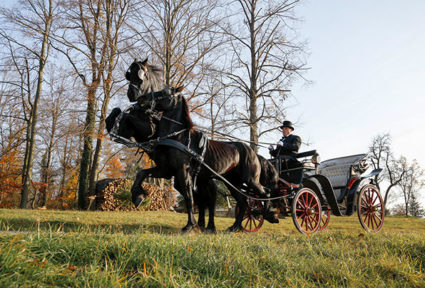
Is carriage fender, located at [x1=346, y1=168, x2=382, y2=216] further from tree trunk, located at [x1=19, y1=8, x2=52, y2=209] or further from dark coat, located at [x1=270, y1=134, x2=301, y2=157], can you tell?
tree trunk, located at [x1=19, y1=8, x2=52, y2=209]

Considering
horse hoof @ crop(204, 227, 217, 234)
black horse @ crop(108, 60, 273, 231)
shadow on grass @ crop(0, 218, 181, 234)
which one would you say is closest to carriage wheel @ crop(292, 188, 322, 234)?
black horse @ crop(108, 60, 273, 231)

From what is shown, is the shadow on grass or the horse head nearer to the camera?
the shadow on grass

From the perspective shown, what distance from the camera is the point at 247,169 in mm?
6938

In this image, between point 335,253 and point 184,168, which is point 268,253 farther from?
point 184,168

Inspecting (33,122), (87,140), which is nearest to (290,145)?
(87,140)

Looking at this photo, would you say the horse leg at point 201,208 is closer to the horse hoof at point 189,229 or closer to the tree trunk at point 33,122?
the horse hoof at point 189,229

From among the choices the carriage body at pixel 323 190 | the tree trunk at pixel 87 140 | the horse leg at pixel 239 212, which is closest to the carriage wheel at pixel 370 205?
the carriage body at pixel 323 190

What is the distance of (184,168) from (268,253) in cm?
266

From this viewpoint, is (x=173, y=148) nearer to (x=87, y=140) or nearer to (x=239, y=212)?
(x=239, y=212)

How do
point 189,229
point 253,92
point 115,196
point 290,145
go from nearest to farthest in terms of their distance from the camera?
point 189,229
point 290,145
point 115,196
point 253,92

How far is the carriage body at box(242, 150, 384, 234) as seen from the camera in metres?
7.36

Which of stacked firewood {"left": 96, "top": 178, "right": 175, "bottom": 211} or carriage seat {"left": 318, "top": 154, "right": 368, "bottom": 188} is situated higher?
carriage seat {"left": 318, "top": 154, "right": 368, "bottom": 188}

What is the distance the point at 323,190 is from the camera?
7875 millimetres

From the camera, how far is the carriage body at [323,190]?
7363 millimetres
